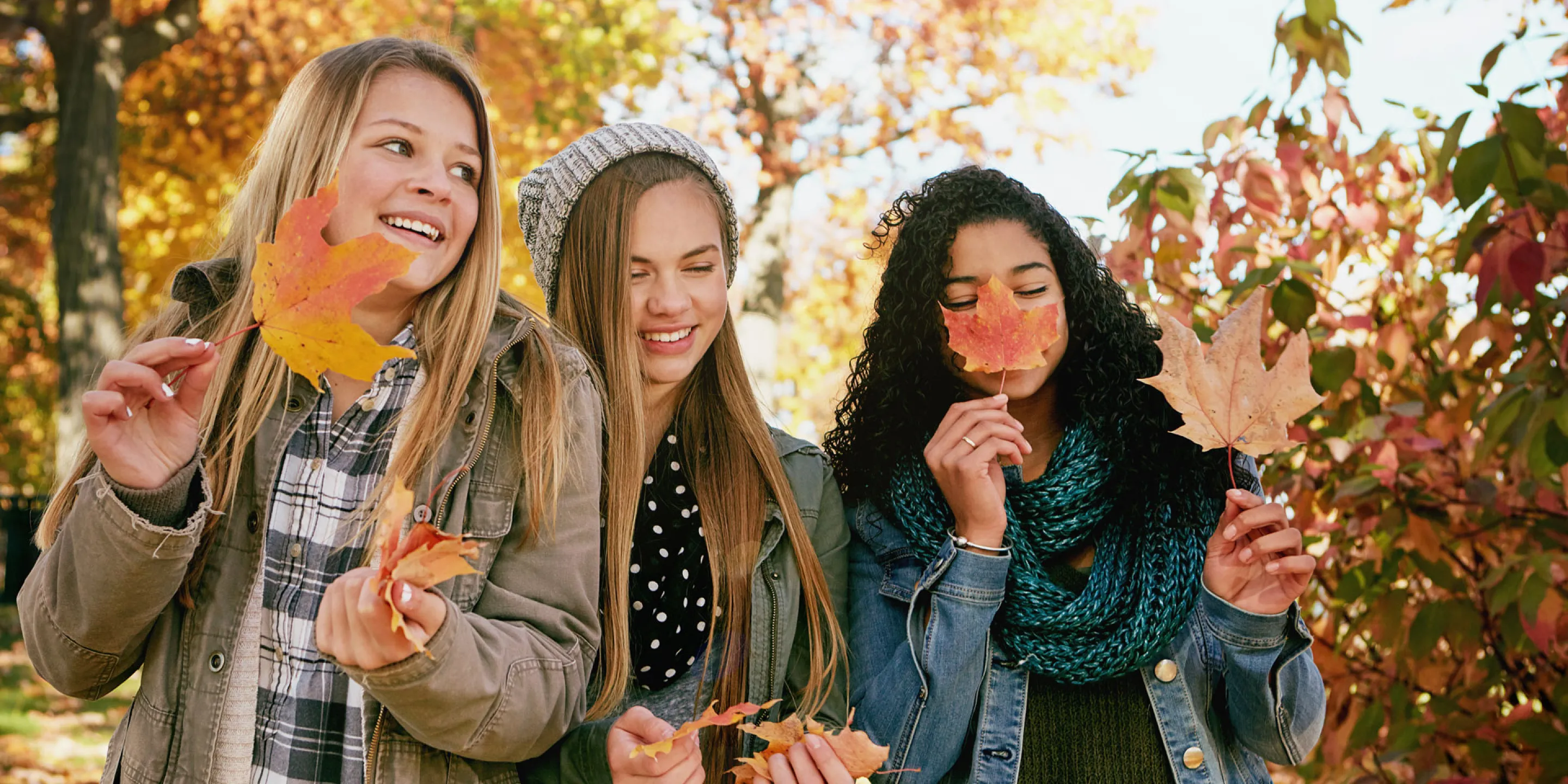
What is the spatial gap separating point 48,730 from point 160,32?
5730mm

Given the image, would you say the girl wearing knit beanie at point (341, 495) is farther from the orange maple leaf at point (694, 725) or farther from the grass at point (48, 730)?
the grass at point (48, 730)

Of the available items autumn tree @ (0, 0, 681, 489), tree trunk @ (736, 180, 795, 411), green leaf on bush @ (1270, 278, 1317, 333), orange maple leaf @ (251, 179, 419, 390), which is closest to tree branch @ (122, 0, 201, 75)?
autumn tree @ (0, 0, 681, 489)

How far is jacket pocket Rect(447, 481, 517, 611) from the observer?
1.58m

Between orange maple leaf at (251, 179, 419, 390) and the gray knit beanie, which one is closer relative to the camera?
orange maple leaf at (251, 179, 419, 390)

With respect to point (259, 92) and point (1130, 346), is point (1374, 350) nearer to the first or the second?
point (1130, 346)

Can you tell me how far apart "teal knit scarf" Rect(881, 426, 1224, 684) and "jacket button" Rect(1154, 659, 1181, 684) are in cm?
3

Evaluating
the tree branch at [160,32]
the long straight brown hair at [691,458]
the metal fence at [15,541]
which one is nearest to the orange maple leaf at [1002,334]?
the long straight brown hair at [691,458]

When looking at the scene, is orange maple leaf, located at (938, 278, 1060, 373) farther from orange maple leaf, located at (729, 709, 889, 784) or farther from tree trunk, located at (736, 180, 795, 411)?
tree trunk, located at (736, 180, 795, 411)

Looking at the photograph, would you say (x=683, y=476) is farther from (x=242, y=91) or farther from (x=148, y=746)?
(x=242, y=91)

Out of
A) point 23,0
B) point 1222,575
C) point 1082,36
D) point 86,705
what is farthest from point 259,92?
point 1222,575

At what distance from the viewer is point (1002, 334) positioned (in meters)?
1.82

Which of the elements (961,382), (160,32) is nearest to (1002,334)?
(961,382)

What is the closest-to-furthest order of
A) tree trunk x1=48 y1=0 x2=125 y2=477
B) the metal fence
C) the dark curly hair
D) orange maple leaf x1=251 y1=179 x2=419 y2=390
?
orange maple leaf x1=251 y1=179 x2=419 y2=390, the dark curly hair, tree trunk x1=48 y1=0 x2=125 y2=477, the metal fence

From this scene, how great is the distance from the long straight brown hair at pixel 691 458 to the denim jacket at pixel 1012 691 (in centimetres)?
16
